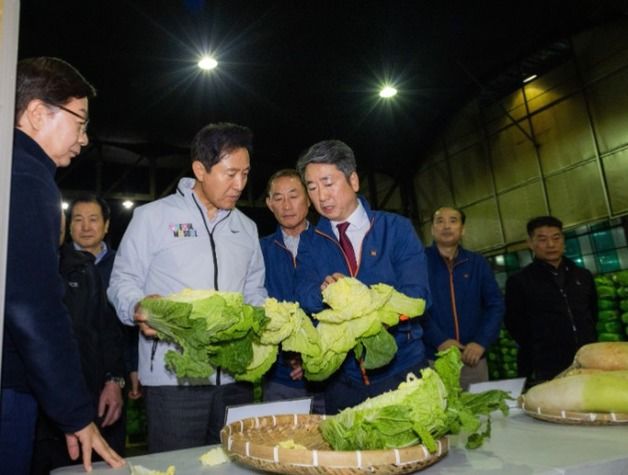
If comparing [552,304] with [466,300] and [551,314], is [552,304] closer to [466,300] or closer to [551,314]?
[551,314]

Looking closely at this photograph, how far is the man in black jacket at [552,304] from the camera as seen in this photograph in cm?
450

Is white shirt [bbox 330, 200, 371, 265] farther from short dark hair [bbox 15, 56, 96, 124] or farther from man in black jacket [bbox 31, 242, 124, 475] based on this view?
man in black jacket [bbox 31, 242, 124, 475]

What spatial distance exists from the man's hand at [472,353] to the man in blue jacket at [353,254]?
4.98ft

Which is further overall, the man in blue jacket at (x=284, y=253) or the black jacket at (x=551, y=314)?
the black jacket at (x=551, y=314)

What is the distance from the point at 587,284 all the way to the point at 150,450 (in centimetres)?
430

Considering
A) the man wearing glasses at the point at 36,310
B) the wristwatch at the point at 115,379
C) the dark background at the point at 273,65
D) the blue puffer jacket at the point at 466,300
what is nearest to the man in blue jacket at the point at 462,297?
the blue puffer jacket at the point at 466,300

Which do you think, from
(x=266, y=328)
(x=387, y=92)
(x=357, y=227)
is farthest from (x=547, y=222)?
(x=387, y=92)

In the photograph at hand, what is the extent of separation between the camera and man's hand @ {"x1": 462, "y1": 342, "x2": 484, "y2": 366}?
376 cm

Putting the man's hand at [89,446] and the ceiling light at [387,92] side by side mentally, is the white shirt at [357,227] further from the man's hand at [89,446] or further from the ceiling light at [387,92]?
the ceiling light at [387,92]

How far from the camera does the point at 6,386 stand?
1513 millimetres

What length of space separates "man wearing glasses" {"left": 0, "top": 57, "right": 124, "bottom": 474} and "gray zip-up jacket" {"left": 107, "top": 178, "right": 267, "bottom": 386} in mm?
787

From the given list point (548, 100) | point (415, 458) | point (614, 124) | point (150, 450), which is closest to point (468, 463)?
point (415, 458)

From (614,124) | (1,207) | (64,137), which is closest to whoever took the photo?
(1,207)

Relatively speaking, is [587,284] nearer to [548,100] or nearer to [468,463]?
[468,463]
